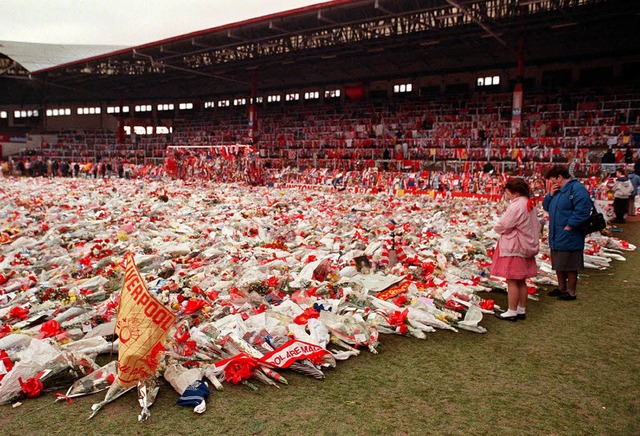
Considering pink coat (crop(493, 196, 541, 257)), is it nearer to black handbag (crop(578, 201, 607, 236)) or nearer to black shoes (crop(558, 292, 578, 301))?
black handbag (crop(578, 201, 607, 236))

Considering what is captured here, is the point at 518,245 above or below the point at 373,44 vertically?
below

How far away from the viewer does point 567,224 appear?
546 centimetres

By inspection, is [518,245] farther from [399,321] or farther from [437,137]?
[437,137]

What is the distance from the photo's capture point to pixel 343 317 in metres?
4.57

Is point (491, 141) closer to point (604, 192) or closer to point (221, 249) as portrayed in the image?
point (604, 192)

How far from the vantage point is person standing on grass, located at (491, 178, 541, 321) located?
4.80 meters

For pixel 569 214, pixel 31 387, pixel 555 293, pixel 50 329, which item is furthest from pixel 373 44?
pixel 31 387

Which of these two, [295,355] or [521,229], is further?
[521,229]

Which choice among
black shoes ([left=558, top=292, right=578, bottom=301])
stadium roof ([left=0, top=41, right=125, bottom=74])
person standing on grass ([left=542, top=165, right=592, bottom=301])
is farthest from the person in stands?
stadium roof ([left=0, top=41, right=125, bottom=74])

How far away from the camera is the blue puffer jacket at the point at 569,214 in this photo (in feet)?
17.6

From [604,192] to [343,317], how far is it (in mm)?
12525

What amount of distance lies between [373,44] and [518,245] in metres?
24.3

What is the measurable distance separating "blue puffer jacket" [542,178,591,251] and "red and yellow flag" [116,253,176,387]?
4506mm

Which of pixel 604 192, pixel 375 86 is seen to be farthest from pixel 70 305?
pixel 375 86
